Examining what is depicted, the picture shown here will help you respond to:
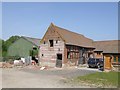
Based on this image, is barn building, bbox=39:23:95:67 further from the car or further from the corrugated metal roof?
the corrugated metal roof

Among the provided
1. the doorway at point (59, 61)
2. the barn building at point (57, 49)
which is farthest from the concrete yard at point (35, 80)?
the barn building at point (57, 49)

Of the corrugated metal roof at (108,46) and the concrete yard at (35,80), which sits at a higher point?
the corrugated metal roof at (108,46)

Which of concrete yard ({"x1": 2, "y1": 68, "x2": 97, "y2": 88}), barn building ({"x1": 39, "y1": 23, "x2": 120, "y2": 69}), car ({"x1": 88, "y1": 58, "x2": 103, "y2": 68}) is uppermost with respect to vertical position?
barn building ({"x1": 39, "y1": 23, "x2": 120, "y2": 69})

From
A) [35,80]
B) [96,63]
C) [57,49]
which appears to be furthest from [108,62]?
[35,80]

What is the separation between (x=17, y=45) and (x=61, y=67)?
2105 centimetres

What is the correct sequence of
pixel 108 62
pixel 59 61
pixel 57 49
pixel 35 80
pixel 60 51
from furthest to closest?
1. pixel 57 49
2. pixel 59 61
3. pixel 60 51
4. pixel 108 62
5. pixel 35 80

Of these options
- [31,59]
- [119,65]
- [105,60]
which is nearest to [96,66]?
[119,65]

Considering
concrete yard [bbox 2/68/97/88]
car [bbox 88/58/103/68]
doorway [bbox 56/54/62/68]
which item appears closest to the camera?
concrete yard [bbox 2/68/97/88]

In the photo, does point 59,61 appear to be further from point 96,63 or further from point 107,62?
point 107,62

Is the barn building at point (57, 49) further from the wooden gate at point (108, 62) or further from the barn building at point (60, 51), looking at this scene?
the wooden gate at point (108, 62)

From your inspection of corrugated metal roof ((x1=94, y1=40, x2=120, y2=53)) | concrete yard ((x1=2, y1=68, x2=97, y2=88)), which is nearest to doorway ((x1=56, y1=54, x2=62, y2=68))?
corrugated metal roof ((x1=94, y1=40, x2=120, y2=53))

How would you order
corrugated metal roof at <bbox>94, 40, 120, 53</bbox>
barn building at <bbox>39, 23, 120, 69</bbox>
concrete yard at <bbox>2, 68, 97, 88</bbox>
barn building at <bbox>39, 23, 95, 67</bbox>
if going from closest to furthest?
concrete yard at <bbox>2, 68, 97, 88</bbox>, barn building at <bbox>39, 23, 120, 69</bbox>, barn building at <bbox>39, 23, 95, 67</bbox>, corrugated metal roof at <bbox>94, 40, 120, 53</bbox>

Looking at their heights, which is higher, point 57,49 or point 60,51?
point 57,49

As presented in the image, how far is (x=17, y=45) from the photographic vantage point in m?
55.2
